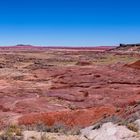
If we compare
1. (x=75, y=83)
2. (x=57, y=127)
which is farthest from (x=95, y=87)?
(x=57, y=127)

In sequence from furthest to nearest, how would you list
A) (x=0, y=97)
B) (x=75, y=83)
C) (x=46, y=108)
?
(x=75, y=83)
(x=0, y=97)
(x=46, y=108)

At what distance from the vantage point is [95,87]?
3297cm

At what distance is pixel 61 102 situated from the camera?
26250mm

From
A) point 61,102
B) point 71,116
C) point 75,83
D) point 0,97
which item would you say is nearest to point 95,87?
point 75,83

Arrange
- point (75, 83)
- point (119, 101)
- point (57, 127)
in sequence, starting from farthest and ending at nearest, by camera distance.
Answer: point (75, 83)
point (119, 101)
point (57, 127)

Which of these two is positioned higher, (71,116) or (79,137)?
(79,137)

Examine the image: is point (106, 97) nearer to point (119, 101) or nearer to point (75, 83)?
point (119, 101)

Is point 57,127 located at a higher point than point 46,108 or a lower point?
higher

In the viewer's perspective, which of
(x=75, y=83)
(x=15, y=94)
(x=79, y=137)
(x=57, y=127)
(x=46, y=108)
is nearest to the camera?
(x=79, y=137)

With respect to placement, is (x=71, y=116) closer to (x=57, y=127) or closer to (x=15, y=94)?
(x=57, y=127)

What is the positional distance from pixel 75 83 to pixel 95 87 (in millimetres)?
4297

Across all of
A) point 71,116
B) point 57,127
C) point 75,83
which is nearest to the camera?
point 57,127

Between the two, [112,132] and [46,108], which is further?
[46,108]

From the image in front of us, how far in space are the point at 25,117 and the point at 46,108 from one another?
4293mm
